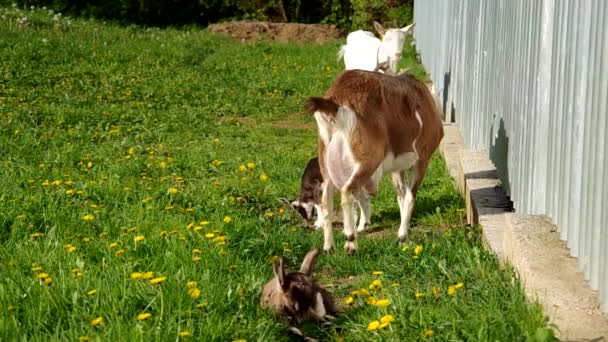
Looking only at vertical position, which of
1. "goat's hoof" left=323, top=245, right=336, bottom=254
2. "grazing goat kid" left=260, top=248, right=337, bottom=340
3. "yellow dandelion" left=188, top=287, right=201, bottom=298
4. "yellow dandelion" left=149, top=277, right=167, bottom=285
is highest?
"yellow dandelion" left=149, top=277, right=167, bottom=285

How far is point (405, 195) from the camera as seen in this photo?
25.1 feet

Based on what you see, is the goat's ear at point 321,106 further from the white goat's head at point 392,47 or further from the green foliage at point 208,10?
the green foliage at point 208,10

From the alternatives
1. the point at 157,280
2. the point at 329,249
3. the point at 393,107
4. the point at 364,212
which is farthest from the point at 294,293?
the point at 364,212

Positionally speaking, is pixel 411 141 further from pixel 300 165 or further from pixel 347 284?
pixel 300 165

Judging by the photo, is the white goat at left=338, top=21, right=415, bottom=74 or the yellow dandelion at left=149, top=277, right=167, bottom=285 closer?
the yellow dandelion at left=149, top=277, right=167, bottom=285

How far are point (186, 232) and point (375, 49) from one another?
339 inches

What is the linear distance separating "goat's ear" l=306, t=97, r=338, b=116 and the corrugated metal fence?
1218 millimetres

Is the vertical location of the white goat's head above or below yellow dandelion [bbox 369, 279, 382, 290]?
above

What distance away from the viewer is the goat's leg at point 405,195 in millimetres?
7438

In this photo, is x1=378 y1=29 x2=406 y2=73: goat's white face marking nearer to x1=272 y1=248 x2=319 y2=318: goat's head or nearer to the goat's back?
the goat's back

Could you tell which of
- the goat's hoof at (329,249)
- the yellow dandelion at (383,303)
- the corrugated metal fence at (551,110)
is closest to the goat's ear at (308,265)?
the yellow dandelion at (383,303)

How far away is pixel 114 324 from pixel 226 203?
349 centimetres

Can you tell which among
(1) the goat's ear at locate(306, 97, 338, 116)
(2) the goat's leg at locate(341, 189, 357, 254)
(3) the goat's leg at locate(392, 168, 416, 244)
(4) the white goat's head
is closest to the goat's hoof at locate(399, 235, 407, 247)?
(3) the goat's leg at locate(392, 168, 416, 244)

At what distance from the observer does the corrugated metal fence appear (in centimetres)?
465
